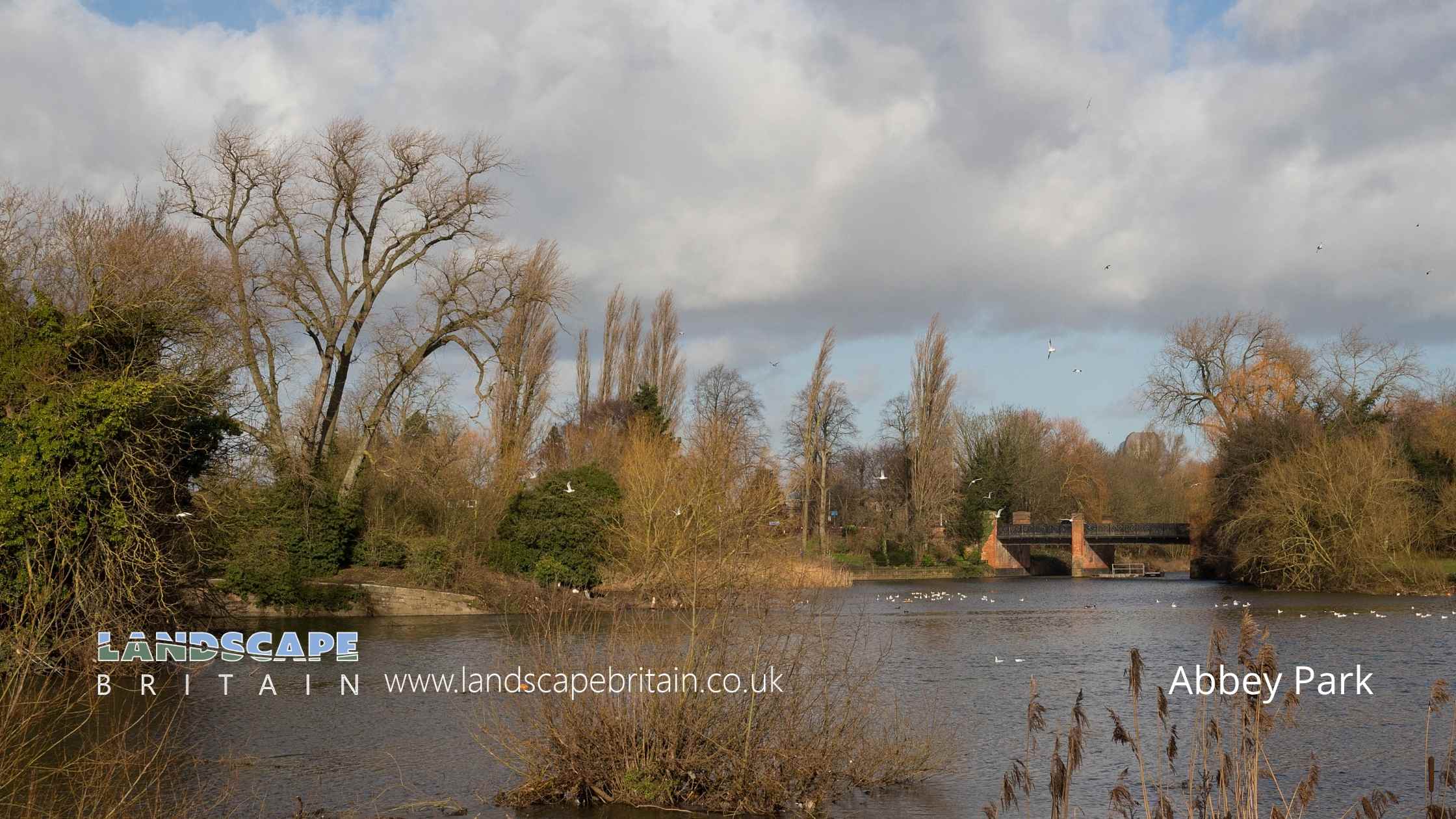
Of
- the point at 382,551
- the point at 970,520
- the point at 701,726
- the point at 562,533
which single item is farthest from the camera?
the point at 970,520

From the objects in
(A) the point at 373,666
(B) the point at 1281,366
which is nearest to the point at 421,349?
(A) the point at 373,666

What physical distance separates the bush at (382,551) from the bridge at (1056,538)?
123 feet

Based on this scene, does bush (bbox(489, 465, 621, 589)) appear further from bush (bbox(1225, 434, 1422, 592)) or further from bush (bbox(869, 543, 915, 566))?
bush (bbox(869, 543, 915, 566))

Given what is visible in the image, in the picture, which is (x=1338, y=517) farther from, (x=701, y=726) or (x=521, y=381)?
(x=701, y=726)

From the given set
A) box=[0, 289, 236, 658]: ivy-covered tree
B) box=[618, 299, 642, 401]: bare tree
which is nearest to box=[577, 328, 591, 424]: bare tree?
box=[618, 299, 642, 401]: bare tree

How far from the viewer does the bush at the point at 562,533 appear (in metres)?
34.9

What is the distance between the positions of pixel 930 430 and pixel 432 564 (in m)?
34.7

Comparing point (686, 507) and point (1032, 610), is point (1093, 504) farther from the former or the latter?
point (686, 507)

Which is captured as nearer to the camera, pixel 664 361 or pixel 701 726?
pixel 701 726

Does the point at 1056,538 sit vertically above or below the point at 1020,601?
above

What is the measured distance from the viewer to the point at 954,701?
16.8 metres

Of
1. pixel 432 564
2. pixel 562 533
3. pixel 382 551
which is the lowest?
pixel 432 564

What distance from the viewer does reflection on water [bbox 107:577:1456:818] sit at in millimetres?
11713

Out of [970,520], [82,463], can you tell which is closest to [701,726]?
[82,463]
